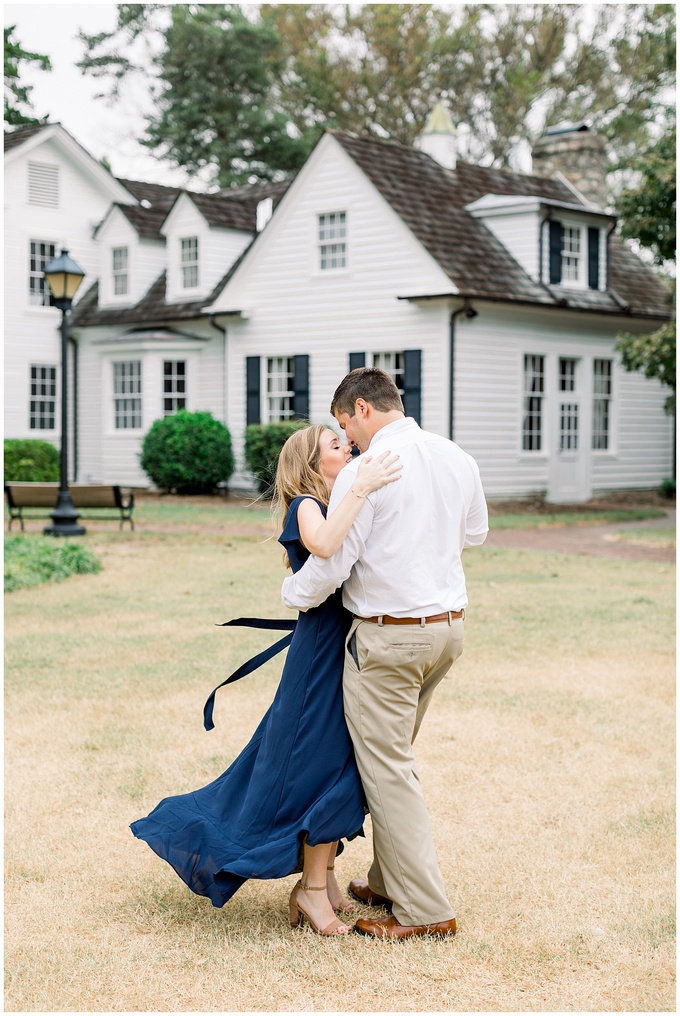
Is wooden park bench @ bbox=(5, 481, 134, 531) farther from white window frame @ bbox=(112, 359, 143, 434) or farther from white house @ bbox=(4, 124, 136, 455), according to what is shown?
white house @ bbox=(4, 124, 136, 455)

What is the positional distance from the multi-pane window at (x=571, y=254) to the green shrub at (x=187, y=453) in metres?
7.43

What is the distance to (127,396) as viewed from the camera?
25156 mm

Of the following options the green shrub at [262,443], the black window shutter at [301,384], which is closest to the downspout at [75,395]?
the green shrub at [262,443]

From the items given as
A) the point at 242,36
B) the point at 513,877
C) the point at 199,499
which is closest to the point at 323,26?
the point at 242,36

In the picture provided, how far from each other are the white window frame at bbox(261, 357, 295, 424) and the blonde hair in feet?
62.6

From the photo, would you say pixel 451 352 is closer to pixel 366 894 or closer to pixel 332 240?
pixel 332 240

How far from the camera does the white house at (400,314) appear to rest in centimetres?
2089

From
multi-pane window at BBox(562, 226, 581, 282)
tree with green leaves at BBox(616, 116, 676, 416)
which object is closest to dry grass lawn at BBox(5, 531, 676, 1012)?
tree with green leaves at BBox(616, 116, 676, 416)

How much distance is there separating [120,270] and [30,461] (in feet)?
17.0

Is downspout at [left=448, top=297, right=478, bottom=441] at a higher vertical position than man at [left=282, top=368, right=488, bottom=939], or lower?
higher

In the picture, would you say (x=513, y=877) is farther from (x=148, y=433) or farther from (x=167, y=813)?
(x=148, y=433)

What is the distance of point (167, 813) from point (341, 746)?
695mm

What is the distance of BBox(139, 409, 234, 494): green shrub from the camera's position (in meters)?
22.5

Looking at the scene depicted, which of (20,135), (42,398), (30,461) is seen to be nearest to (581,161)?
(20,135)
